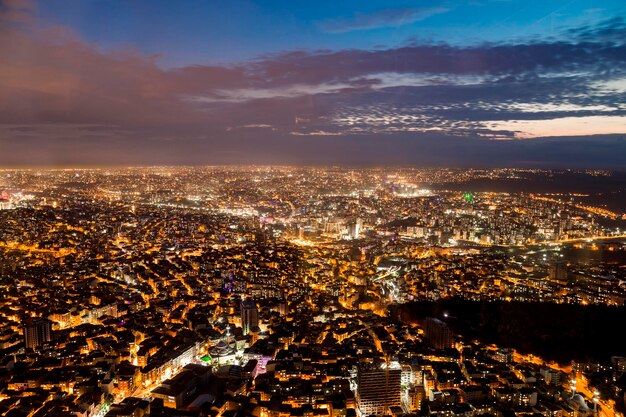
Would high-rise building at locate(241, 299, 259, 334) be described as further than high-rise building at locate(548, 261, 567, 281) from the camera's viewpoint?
No

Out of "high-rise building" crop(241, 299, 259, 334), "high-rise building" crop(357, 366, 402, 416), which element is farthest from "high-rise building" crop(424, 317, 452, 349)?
"high-rise building" crop(241, 299, 259, 334)

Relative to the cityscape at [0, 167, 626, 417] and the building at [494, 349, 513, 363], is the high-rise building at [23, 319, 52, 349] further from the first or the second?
the building at [494, 349, 513, 363]

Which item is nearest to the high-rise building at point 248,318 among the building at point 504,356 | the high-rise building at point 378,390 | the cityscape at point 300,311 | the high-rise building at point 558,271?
the cityscape at point 300,311

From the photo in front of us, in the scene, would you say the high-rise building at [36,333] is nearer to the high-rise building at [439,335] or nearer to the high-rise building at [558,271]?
the high-rise building at [439,335]

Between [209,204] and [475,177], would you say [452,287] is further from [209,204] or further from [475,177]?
[475,177]

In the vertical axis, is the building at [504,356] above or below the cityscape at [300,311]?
below

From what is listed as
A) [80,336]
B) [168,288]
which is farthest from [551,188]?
[80,336]
